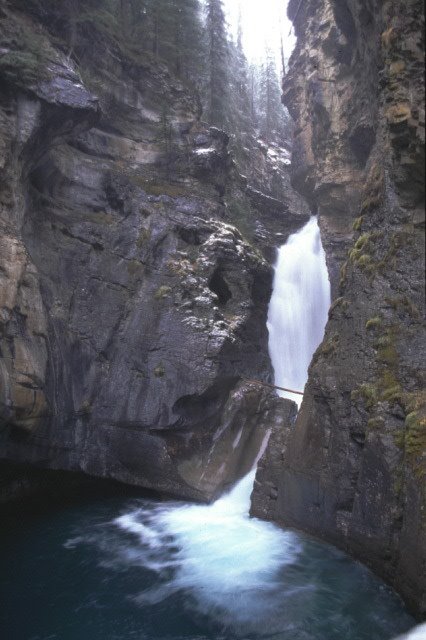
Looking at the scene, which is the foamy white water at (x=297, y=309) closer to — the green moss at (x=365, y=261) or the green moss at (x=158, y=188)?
the green moss at (x=158, y=188)

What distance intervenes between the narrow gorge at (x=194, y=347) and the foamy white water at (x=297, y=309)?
0.43 ft

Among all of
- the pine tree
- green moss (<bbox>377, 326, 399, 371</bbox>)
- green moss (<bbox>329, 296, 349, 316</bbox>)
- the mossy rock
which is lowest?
green moss (<bbox>377, 326, 399, 371</bbox>)

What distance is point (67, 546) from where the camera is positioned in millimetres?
11797

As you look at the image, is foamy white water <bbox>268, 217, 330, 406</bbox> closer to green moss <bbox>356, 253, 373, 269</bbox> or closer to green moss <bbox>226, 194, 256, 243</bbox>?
green moss <bbox>226, 194, 256, 243</bbox>

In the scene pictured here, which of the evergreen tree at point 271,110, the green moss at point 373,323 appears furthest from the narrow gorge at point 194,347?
the evergreen tree at point 271,110

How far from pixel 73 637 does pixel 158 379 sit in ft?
27.5

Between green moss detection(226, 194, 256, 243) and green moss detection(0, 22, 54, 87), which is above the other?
green moss detection(0, 22, 54, 87)

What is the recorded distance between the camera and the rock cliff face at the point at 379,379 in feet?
25.9

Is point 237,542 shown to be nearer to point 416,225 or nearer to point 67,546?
point 67,546

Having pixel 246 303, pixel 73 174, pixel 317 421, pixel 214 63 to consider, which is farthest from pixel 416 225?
pixel 214 63

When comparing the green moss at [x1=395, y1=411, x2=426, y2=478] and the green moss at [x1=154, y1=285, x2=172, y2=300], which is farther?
the green moss at [x1=154, y1=285, x2=172, y2=300]

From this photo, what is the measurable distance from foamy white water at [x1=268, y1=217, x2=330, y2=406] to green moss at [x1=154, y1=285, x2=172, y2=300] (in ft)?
21.0

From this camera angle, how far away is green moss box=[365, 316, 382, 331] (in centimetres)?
1050

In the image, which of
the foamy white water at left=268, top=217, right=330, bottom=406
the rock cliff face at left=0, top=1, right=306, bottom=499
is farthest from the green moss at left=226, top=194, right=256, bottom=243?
the foamy white water at left=268, top=217, right=330, bottom=406
